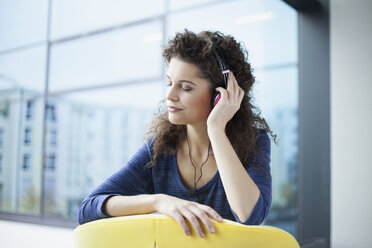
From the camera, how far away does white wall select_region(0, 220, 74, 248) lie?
7.47 ft

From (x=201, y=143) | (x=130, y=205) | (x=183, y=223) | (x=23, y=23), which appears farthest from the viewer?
(x=23, y=23)

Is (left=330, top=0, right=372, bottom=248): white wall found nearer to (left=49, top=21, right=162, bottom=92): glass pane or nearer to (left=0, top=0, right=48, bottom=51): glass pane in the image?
(left=49, top=21, right=162, bottom=92): glass pane

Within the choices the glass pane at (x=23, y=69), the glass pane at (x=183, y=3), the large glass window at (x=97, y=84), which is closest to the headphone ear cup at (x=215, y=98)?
the large glass window at (x=97, y=84)

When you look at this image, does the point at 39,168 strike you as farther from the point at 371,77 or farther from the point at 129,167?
the point at 371,77

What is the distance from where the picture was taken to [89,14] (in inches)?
162

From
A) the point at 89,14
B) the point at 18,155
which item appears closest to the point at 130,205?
the point at 18,155

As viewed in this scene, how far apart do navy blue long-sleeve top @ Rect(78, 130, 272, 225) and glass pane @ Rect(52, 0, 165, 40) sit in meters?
2.84

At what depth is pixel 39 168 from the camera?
4.23m

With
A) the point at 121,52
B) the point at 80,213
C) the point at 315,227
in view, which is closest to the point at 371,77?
the point at 315,227

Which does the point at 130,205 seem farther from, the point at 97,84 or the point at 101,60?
the point at 101,60

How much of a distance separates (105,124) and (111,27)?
1468 millimetres

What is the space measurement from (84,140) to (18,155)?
3.33 feet

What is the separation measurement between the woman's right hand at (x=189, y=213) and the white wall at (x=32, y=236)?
1.66 meters

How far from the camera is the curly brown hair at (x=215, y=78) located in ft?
4.25
